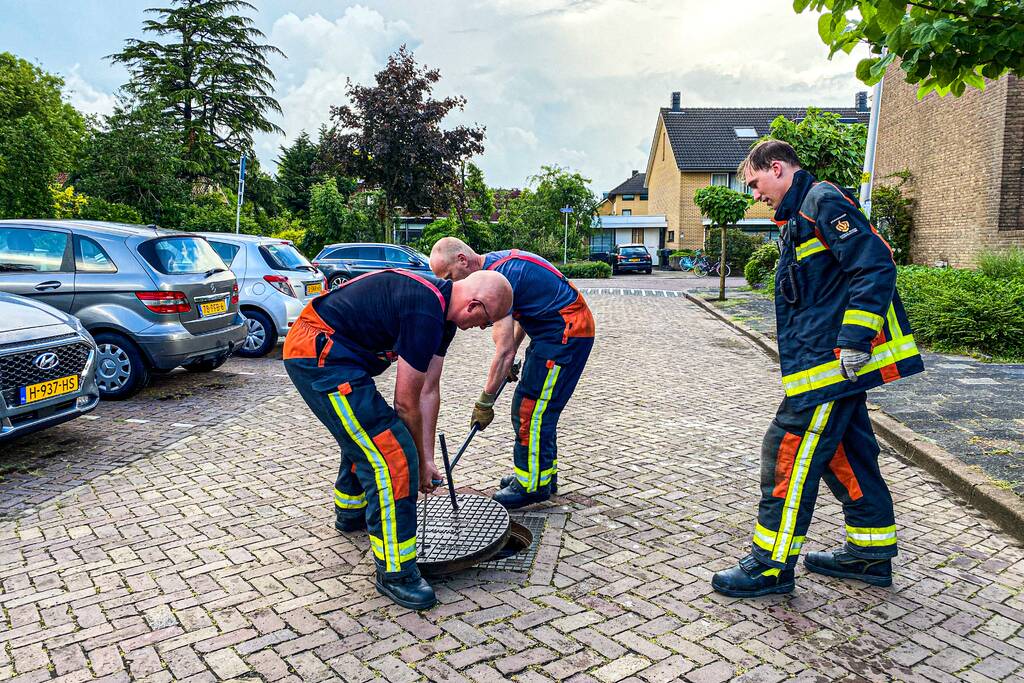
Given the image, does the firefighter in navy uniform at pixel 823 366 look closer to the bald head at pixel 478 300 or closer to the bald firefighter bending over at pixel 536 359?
the bald head at pixel 478 300

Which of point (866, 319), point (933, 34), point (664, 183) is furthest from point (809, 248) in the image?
point (664, 183)

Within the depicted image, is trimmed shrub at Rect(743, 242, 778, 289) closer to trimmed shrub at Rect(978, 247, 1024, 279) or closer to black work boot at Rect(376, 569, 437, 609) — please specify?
trimmed shrub at Rect(978, 247, 1024, 279)

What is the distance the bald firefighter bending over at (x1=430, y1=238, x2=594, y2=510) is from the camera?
460cm

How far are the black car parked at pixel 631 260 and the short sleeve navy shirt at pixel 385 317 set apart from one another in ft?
113

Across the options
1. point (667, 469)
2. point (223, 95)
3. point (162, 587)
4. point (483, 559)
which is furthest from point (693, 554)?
point (223, 95)

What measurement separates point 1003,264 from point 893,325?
421 inches

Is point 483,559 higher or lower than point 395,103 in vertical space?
lower

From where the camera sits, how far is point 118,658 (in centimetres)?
309

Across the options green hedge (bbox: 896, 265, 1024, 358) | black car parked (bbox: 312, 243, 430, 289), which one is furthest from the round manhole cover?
black car parked (bbox: 312, 243, 430, 289)

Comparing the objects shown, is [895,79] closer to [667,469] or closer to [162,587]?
[667,469]

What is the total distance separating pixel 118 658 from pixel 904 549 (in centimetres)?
390

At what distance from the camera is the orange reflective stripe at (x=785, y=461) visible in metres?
3.52

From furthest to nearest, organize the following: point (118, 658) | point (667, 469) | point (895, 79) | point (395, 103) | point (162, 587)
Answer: point (395, 103), point (895, 79), point (667, 469), point (162, 587), point (118, 658)

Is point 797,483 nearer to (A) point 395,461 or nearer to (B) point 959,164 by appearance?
(A) point 395,461
